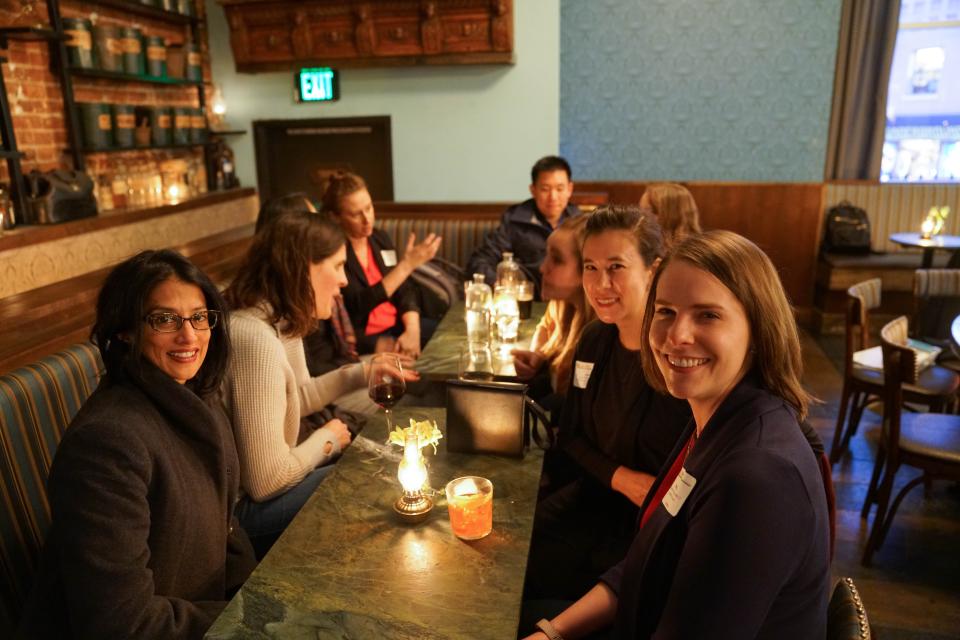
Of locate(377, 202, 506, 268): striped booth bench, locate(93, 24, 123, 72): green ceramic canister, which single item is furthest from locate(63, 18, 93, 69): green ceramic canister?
locate(377, 202, 506, 268): striped booth bench

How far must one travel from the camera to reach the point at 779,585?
94 cm

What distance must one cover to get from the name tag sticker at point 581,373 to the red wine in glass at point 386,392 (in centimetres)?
53

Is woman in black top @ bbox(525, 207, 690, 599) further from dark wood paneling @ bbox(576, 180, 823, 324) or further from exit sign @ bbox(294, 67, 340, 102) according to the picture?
dark wood paneling @ bbox(576, 180, 823, 324)

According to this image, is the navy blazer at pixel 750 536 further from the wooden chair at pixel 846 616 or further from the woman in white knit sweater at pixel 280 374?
the woman in white knit sweater at pixel 280 374

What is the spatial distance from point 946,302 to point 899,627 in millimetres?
2026

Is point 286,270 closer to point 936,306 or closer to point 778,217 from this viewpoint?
point 936,306

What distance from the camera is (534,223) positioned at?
13.6 ft

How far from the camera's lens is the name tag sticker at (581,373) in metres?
1.95

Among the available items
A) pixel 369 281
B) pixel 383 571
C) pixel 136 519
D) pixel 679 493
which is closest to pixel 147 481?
pixel 136 519

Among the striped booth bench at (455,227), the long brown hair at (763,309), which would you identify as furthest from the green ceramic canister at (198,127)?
the long brown hair at (763,309)

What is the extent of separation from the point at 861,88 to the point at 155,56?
5.48 meters

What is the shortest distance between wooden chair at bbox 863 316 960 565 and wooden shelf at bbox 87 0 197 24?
484cm

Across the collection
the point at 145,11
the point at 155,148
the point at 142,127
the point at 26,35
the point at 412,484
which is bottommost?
the point at 412,484

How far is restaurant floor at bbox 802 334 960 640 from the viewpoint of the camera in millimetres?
2330
